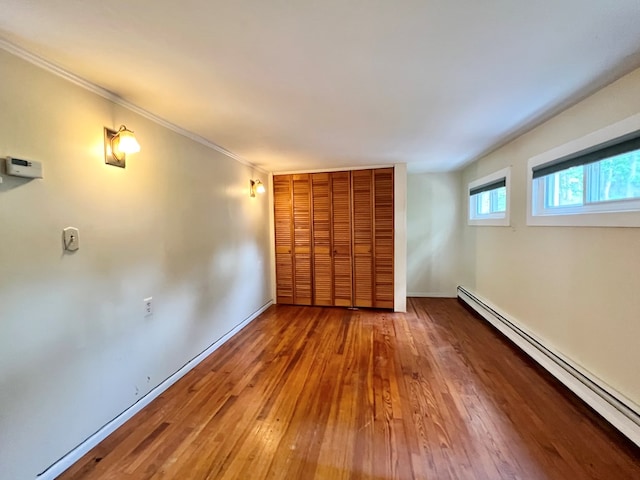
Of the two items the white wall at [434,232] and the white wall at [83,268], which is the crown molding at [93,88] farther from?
the white wall at [434,232]

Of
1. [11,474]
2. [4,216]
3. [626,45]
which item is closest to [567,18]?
[626,45]

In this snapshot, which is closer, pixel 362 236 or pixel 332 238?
pixel 362 236

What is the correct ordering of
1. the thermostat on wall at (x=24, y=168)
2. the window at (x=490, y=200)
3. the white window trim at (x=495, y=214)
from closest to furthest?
the thermostat on wall at (x=24, y=168) < the white window trim at (x=495, y=214) < the window at (x=490, y=200)

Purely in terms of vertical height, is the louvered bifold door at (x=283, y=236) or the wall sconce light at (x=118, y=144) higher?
the wall sconce light at (x=118, y=144)

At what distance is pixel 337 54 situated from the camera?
1.36 meters

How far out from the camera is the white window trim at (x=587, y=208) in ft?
5.38

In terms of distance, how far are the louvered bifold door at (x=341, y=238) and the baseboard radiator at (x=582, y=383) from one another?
6.46ft

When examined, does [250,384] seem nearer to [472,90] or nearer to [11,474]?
[11,474]

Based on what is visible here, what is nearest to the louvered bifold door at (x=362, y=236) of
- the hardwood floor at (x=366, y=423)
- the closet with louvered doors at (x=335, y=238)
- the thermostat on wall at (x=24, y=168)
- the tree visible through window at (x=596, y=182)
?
the closet with louvered doors at (x=335, y=238)

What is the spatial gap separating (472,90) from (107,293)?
262cm

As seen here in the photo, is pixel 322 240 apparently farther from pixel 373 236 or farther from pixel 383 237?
pixel 383 237

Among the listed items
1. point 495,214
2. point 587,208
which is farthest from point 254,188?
point 587,208

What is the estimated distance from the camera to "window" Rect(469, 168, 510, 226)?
318 cm

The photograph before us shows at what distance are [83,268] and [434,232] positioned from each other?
455cm
